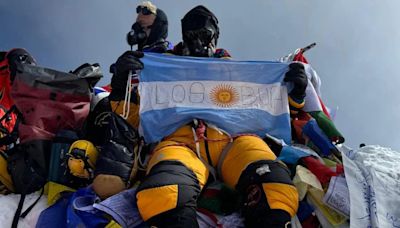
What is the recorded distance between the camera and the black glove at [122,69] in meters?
3.83

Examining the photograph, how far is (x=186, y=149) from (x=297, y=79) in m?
1.31

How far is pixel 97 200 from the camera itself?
10.3 ft

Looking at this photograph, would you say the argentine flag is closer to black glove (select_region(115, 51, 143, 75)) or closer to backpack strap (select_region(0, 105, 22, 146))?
black glove (select_region(115, 51, 143, 75))

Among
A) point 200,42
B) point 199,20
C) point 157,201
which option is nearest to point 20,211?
point 157,201

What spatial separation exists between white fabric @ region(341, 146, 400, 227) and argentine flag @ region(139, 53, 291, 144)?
926mm

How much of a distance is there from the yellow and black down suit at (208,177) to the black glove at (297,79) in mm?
761

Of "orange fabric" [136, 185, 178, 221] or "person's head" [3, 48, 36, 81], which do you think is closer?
"orange fabric" [136, 185, 178, 221]

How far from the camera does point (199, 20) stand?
4.50m

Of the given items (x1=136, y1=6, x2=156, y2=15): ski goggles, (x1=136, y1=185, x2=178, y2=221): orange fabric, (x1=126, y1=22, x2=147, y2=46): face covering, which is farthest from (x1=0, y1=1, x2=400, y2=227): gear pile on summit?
(x1=136, y1=6, x2=156, y2=15): ski goggles

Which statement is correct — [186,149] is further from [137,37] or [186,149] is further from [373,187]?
[137,37]

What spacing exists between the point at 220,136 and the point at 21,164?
165 cm

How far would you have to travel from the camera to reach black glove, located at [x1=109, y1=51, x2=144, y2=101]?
3.83m

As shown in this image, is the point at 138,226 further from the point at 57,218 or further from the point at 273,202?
the point at 273,202

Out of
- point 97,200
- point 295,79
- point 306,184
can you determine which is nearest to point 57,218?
point 97,200
